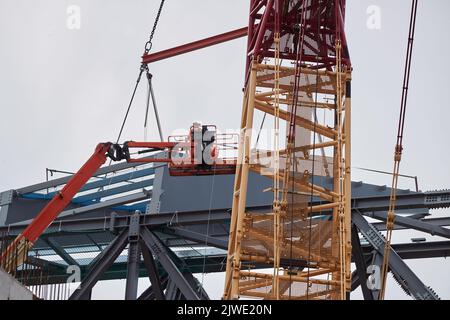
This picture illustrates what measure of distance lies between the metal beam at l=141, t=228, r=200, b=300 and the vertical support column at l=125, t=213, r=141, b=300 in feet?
1.43

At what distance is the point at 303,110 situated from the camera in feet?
162

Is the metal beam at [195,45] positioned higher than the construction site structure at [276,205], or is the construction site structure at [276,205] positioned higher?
the metal beam at [195,45]

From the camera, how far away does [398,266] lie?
1986 inches

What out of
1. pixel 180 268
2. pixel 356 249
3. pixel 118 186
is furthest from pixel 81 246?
pixel 356 249

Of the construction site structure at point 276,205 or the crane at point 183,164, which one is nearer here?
the construction site structure at point 276,205

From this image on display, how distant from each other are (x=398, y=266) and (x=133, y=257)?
533 inches

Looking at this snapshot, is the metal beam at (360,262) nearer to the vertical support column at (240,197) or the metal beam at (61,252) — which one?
the vertical support column at (240,197)

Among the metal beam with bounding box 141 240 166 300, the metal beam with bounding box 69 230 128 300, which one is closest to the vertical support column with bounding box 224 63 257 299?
the metal beam with bounding box 141 240 166 300

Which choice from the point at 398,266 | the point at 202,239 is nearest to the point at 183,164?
the point at 202,239

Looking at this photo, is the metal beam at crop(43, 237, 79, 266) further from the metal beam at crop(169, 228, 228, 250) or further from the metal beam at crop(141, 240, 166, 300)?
the metal beam at crop(169, 228, 228, 250)

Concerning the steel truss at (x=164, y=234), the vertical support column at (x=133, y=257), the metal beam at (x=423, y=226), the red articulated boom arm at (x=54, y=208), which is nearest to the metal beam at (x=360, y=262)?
the steel truss at (x=164, y=234)

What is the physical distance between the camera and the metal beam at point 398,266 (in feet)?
162

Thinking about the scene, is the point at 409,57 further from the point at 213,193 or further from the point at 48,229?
the point at 48,229

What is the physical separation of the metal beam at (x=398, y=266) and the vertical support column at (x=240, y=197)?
6.79 metres
